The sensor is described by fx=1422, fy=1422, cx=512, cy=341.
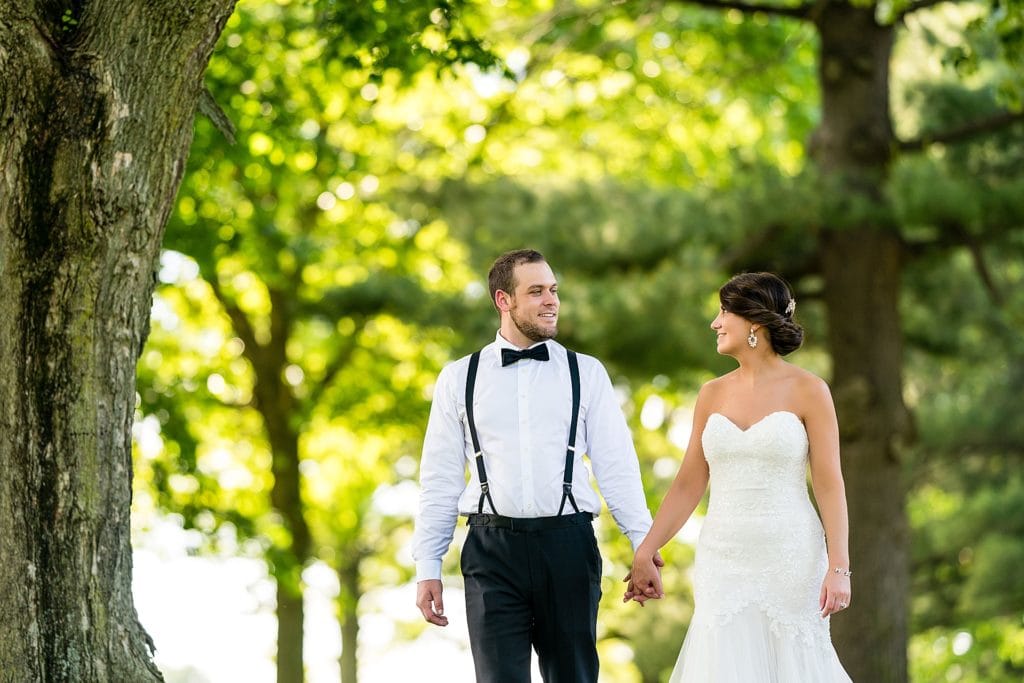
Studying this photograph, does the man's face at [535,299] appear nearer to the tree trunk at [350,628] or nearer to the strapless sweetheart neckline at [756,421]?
the strapless sweetheart neckline at [756,421]

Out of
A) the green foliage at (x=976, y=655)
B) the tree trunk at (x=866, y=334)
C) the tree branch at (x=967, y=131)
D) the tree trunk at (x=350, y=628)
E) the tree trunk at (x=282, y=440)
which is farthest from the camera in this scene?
the tree trunk at (x=350, y=628)

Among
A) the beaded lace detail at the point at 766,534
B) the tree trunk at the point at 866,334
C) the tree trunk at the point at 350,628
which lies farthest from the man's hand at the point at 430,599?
the tree trunk at the point at 350,628

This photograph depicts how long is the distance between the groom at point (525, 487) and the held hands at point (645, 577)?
12cm

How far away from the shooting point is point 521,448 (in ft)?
15.7

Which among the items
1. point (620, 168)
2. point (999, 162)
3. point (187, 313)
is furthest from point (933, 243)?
point (187, 313)

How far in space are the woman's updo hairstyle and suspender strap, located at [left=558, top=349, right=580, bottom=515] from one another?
66cm

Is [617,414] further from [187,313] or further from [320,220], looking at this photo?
[187,313]

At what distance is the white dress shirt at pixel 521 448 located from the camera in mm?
4766

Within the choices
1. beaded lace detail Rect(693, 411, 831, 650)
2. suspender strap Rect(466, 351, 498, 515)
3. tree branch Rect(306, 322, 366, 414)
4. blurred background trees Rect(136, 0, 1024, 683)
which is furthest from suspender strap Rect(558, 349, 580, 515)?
tree branch Rect(306, 322, 366, 414)

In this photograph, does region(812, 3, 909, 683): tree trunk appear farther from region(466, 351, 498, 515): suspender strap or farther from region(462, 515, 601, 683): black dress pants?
region(462, 515, 601, 683): black dress pants

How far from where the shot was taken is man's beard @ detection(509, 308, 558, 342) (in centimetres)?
487

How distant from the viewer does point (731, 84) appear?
47.5ft

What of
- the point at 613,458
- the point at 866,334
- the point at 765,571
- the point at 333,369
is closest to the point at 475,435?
the point at 613,458

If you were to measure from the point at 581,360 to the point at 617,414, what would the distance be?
9.0 inches
